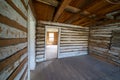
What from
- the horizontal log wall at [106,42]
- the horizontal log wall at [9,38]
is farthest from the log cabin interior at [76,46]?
the horizontal log wall at [9,38]

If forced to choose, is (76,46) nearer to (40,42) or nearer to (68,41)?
(68,41)

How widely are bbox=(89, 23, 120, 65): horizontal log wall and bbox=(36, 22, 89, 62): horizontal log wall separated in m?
0.61

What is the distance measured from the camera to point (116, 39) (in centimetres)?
376

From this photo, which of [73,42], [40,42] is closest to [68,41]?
[73,42]

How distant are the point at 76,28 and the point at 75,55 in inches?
79.5

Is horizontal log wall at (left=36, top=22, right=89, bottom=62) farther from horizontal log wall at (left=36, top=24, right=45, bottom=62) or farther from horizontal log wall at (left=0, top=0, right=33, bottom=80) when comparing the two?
horizontal log wall at (left=0, top=0, right=33, bottom=80)

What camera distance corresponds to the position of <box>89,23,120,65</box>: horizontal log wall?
3.75m

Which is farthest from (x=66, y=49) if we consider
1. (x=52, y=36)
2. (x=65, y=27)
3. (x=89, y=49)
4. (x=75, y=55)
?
(x=52, y=36)

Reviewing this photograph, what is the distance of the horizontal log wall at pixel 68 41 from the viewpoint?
13.0 ft

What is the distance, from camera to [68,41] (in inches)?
193

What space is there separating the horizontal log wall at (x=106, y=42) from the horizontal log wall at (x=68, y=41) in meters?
0.61

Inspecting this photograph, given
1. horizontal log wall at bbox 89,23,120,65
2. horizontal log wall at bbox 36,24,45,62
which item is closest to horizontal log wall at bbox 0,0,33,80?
horizontal log wall at bbox 36,24,45,62

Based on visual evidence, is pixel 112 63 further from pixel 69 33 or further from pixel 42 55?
pixel 42 55

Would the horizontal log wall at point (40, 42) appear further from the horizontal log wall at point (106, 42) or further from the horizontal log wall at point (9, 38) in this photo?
the horizontal log wall at point (106, 42)
